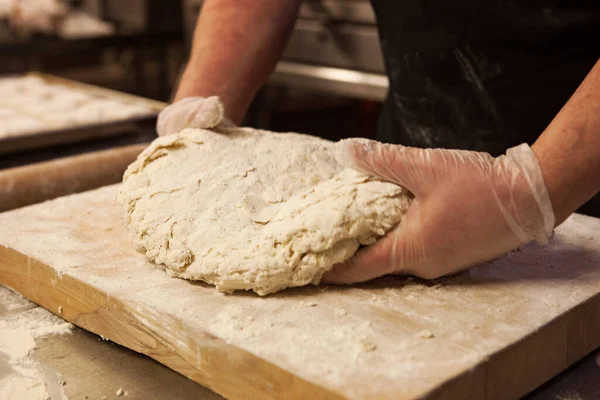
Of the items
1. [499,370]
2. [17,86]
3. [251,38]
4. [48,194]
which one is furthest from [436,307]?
[17,86]

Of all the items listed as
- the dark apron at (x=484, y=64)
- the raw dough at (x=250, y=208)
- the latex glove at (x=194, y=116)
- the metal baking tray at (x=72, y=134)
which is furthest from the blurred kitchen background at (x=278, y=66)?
the raw dough at (x=250, y=208)

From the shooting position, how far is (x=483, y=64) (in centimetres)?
181

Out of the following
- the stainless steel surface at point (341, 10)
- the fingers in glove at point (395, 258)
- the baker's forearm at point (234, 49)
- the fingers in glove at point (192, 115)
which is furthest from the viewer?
the stainless steel surface at point (341, 10)

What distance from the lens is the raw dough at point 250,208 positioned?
4.00 feet

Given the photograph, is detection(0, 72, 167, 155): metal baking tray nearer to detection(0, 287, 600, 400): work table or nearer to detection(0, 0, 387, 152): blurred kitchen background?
detection(0, 0, 387, 152): blurred kitchen background

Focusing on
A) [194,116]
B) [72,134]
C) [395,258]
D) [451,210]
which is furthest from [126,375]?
[72,134]

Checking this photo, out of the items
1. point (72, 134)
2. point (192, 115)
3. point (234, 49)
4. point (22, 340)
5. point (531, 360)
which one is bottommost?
point (72, 134)

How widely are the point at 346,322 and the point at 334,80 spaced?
7.35 ft

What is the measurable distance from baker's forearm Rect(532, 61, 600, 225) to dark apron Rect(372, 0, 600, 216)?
1.80 ft

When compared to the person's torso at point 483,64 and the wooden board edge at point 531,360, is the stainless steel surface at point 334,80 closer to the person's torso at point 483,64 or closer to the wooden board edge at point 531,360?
the person's torso at point 483,64

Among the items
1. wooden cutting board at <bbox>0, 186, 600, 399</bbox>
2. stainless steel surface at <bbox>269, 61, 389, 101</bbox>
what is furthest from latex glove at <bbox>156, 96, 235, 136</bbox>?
stainless steel surface at <bbox>269, 61, 389, 101</bbox>

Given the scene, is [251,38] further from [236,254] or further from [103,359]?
[103,359]

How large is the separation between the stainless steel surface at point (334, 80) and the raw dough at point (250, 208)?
4.85ft

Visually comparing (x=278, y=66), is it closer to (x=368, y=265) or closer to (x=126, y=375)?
(x=368, y=265)
